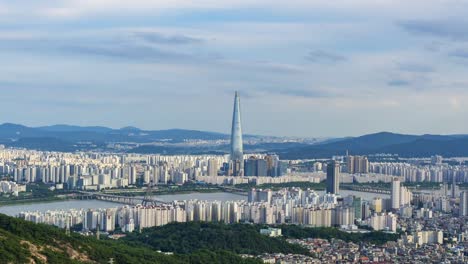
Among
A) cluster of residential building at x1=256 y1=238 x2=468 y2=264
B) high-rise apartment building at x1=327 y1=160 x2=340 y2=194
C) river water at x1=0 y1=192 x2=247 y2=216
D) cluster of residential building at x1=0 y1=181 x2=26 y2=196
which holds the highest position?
high-rise apartment building at x1=327 y1=160 x2=340 y2=194

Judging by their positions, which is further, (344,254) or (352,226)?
(352,226)

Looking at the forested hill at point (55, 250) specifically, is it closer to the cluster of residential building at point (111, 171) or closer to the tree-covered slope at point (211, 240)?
the tree-covered slope at point (211, 240)

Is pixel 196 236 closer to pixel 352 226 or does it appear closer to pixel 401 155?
pixel 352 226

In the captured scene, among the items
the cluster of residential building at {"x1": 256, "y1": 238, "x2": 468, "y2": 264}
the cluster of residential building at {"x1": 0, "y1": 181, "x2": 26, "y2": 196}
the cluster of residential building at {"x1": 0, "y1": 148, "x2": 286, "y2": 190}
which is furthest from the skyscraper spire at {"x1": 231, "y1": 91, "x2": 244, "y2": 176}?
the cluster of residential building at {"x1": 256, "y1": 238, "x2": 468, "y2": 264}

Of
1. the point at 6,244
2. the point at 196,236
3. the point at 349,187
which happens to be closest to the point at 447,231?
the point at 196,236

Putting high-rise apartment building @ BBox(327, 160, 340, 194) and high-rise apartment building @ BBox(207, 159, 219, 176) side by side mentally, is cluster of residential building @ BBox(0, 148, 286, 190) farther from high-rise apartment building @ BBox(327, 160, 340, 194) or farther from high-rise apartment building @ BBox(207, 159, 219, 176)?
high-rise apartment building @ BBox(327, 160, 340, 194)

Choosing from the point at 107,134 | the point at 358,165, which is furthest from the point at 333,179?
the point at 107,134

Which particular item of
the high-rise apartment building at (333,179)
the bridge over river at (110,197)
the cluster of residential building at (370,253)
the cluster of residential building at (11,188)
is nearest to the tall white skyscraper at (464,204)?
the cluster of residential building at (370,253)

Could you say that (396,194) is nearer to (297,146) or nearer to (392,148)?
(392,148)
